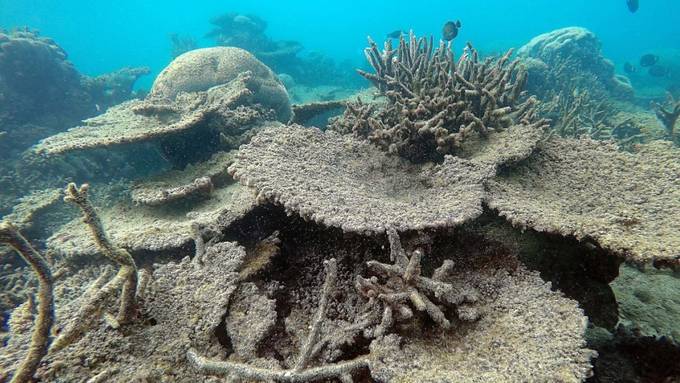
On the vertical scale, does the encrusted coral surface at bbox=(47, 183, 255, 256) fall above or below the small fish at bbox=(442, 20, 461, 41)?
below

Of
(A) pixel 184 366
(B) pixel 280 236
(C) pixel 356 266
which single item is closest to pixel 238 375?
(A) pixel 184 366

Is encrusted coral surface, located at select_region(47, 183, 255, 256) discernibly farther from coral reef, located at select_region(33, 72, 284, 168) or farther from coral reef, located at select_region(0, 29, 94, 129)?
coral reef, located at select_region(0, 29, 94, 129)

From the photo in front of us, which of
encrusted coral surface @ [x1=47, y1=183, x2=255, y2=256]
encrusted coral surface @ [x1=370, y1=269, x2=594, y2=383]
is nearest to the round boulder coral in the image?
encrusted coral surface @ [x1=47, y1=183, x2=255, y2=256]

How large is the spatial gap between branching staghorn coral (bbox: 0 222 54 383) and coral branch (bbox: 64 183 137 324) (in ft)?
0.77

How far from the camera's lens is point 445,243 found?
2514 mm

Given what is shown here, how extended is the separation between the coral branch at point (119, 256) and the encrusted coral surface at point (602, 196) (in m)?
2.22

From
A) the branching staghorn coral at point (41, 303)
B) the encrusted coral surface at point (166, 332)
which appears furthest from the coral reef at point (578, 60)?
the branching staghorn coral at point (41, 303)

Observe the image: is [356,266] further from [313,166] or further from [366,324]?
[313,166]

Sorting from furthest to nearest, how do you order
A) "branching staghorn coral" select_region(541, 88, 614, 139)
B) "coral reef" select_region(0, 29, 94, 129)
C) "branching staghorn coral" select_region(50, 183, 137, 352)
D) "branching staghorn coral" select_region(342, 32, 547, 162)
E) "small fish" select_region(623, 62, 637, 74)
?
"small fish" select_region(623, 62, 637, 74), "coral reef" select_region(0, 29, 94, 129), "branching staghorn coral" select_region(541, 88, 614, 139), "branching staghorn coral" select_region(342, 32, 547, 162), "branching staghorn coral" select_region(50, 183, 137, 352)

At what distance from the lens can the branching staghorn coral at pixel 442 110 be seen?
3416 mm

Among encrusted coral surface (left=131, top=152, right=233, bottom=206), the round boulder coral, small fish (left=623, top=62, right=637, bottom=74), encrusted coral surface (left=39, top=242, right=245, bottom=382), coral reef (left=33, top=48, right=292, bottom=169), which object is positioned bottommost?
encrusted coral surface (left=39, top=242, right=245, bottom=382)

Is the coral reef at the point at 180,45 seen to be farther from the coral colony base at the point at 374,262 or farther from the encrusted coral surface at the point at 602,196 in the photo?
the encrusted coral surface at the point at 602,196

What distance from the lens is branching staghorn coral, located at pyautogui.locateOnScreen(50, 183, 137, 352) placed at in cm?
168

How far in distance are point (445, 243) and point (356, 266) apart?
0.66m
